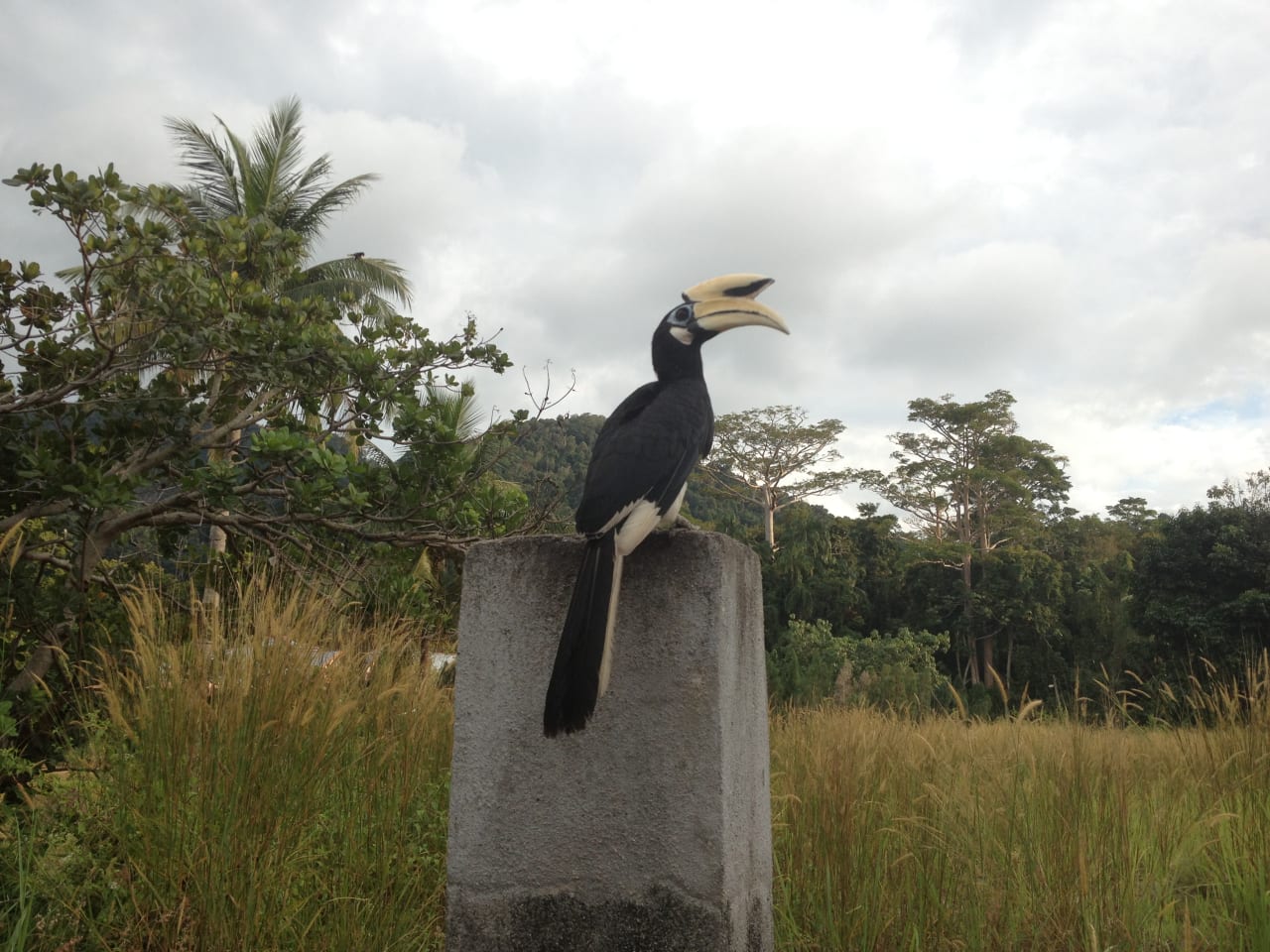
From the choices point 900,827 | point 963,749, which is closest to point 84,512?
point 900,827

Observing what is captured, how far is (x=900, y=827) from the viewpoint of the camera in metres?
3.18

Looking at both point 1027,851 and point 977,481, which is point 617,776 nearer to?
point 1027,851

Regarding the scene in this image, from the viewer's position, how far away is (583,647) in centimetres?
200

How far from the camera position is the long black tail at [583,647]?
1990 mm

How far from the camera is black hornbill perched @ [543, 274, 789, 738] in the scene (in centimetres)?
201

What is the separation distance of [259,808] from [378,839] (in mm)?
576

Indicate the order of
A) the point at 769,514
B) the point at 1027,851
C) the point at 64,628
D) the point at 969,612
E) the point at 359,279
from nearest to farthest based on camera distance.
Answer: the point at 1027,851 < the point at 64,628 < the point at 359,279 < the point at 969,612 < the point at 769,514

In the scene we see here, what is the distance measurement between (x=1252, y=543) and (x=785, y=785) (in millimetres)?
19077

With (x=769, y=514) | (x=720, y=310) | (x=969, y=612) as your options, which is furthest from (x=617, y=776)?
(x=769, y=514)

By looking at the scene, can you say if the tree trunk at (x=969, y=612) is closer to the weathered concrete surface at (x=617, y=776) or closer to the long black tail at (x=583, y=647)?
the weathered concrete surface at (x=617, y=776)

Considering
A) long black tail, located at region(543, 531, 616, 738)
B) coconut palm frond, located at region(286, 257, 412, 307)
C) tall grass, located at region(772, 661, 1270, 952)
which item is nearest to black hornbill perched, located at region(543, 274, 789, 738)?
long black tail, located at region(543, 531, 616, 738)

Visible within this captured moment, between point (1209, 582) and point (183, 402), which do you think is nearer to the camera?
point (183, 402)

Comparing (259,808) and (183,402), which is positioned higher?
(183,402)

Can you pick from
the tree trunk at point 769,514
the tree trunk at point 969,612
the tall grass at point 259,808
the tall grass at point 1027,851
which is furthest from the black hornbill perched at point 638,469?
the tree trunk at point 769,514
